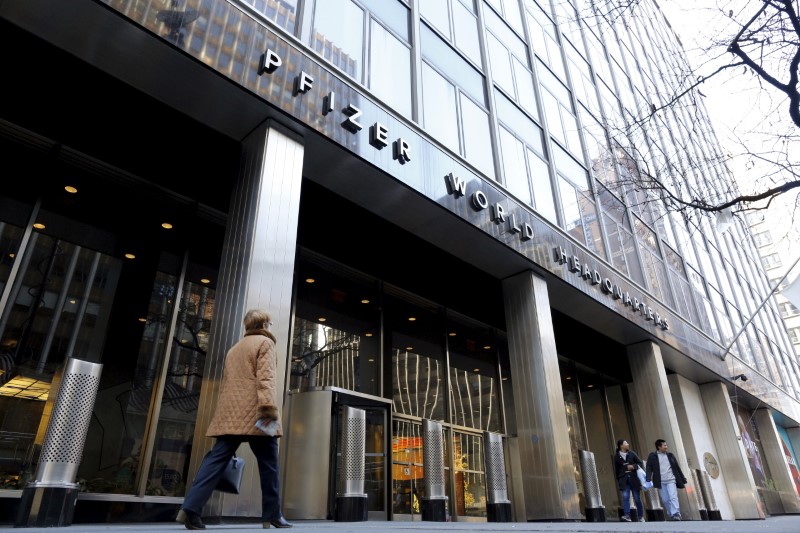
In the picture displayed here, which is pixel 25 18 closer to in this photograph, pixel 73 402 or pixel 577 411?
pixel 73 402

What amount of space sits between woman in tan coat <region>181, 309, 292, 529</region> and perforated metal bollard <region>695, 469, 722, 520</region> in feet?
54.8

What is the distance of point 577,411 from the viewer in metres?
18.2

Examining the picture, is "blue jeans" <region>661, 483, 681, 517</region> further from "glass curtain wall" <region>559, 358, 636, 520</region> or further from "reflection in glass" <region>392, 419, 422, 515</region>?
"reflection in glass" <region>392, 419, 422, 515</region>

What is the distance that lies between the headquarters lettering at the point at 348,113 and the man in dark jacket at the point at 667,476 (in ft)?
30.7

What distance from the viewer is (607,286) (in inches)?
573

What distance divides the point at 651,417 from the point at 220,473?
16.0m

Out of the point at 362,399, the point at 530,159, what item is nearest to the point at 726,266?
the point at 530,159

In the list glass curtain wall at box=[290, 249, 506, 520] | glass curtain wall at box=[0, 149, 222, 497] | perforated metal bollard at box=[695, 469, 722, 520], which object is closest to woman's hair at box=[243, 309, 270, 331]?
glass curtain wall at box=[0, 149, 222, 497]

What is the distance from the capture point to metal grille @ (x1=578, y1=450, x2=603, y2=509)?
11641mm

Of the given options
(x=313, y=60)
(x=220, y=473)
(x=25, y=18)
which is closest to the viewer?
(x=220, y=473)

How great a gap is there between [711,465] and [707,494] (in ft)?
12.5

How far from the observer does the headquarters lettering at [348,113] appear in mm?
7277

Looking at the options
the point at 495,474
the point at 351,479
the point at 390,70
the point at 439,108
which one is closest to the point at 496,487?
the point at 495,474

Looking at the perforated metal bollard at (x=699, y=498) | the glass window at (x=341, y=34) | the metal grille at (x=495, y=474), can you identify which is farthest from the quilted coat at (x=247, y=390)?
the perforated metal bollard at (x=699, y=498)
